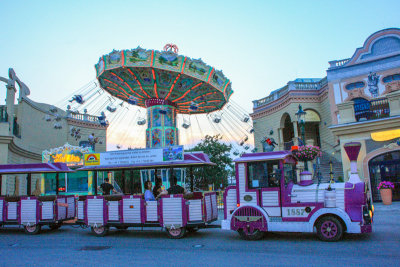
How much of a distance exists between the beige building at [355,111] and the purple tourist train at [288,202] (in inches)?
346

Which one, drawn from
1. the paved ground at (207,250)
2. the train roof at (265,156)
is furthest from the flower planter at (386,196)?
the train roof at (265,156)

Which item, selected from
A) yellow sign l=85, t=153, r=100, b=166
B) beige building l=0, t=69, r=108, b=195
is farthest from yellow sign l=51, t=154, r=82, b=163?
yellow sign l=85, t=153, r=100, b=166

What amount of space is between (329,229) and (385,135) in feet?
36.8

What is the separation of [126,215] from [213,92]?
15599 millimetres

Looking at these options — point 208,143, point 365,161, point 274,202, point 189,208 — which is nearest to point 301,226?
point 274,202

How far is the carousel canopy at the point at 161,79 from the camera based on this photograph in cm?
2047

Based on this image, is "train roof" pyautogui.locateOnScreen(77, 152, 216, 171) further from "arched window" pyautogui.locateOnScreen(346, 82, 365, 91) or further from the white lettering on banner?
"arched window" pyautogui.locateOnScreen(346, 82, 365, 91)

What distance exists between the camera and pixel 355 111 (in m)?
20.0

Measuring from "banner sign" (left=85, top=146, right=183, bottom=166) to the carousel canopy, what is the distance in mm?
9760

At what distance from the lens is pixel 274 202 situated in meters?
9.35

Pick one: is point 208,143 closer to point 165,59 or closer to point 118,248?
point 165,59

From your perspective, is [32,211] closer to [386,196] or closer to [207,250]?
[207,250]

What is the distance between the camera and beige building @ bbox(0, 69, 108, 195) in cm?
2150

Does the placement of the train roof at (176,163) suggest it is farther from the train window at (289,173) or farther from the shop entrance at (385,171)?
the shop entrance at (385,171)
